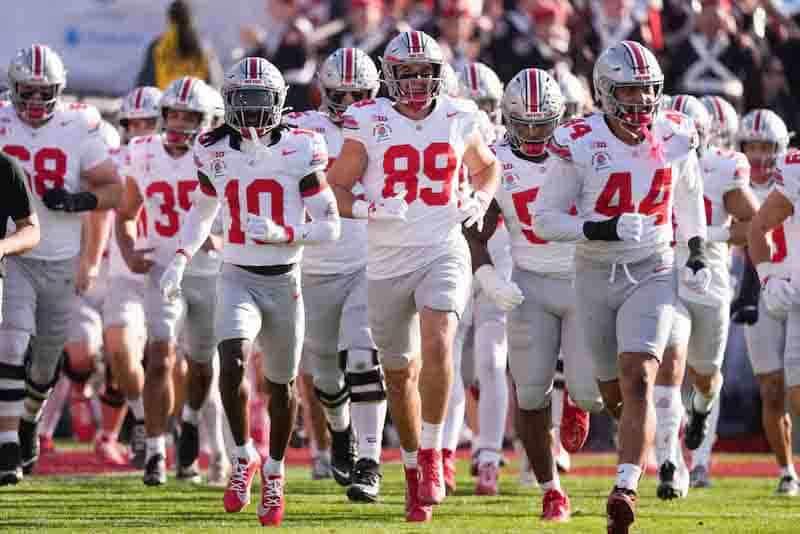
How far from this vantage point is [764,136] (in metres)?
11.7

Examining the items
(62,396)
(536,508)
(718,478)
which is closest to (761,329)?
(718,478)

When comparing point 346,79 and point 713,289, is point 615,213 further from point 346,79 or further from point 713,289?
point 346,79

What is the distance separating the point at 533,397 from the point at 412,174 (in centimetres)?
105

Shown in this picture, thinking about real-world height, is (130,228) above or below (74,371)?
above

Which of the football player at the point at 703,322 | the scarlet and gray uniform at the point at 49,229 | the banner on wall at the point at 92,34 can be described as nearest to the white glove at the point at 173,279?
the scarlet and gray uniform at the point at 49,229

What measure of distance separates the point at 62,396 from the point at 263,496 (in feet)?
16.6

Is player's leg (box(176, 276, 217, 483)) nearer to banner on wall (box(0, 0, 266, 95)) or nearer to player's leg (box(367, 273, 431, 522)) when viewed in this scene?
player's leg (box(367, 273, 431, 522))

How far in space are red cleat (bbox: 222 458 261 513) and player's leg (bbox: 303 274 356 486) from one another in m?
1.32

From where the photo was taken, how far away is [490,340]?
11.2 meters

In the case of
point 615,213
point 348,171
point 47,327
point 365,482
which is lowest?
point 365,482

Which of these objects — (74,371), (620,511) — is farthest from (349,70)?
(620,511)

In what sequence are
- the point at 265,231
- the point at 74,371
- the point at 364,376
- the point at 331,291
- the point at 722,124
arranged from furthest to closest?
the point at 74,371, the point at 722,124, the point at 331,291, the point at 364,376, the point at 265,231

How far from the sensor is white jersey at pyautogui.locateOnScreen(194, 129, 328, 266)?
9.16m

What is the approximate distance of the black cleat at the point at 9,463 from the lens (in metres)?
10.4
